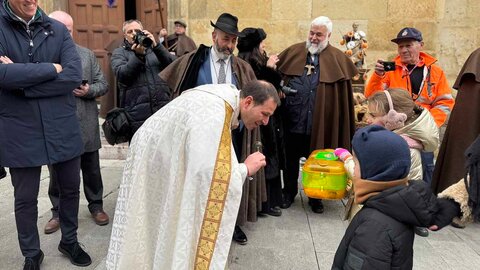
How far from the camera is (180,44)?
6586 millimetres

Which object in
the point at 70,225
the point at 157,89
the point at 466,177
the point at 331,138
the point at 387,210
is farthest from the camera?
the point at 331,138

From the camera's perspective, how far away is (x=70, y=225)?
3039mm

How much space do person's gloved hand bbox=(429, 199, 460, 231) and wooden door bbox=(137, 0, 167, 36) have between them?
685 cm

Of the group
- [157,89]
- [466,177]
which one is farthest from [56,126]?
[466,177]

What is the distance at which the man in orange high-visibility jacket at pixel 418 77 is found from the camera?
3.57 meters

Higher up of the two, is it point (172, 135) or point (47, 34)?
point (47, 34)

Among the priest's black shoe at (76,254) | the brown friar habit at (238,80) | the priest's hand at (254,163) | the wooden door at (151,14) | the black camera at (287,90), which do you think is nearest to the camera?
the priest's hand at (254,163)

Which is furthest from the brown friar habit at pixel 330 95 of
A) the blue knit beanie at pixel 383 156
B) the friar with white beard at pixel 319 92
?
the blue knit beanie at pixel 383 156

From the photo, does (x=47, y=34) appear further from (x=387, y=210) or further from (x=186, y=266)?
(x=387, y=210)

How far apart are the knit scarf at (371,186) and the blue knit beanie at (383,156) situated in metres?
0.02

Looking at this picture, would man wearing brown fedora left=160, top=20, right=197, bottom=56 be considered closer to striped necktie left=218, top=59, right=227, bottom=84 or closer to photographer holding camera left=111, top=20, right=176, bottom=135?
photographer holding camera left=111, top=20, right=176, bottom=135

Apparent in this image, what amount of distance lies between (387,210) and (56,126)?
2218 millimetres

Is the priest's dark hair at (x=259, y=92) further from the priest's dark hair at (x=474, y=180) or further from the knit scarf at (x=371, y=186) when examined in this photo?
the priest's dark hair at (x=474, y=180)

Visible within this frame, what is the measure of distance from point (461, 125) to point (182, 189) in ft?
10.3
